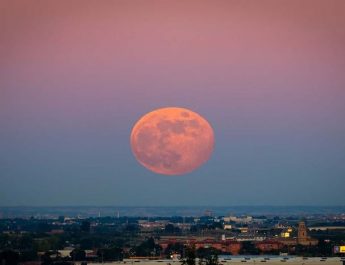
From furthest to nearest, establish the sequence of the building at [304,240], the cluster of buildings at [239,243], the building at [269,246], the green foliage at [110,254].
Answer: the building at [304,240]
the building at [269,246]
the cluster of buildings at [239,243]
the green foliage at [110,254]

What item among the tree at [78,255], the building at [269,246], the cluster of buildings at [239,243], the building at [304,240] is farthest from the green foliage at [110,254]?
the building at [304,240]

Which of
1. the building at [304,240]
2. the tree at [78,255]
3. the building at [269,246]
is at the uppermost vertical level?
the building at [304,240]

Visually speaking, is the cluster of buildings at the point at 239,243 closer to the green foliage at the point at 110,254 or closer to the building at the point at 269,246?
the building at the point at 269,246

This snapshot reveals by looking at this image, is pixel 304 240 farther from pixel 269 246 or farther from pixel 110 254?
pixel 110 254

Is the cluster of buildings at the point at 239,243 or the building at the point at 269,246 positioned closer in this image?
the cluster of buildings at the point at 239,243

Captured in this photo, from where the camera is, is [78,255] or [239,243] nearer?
[78,255]

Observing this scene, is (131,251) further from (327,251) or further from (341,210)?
(341,210)

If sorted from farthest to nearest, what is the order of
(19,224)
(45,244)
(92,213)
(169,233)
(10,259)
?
(92,213) < (19,224) < (169,233) < (45,244) < (10,259)

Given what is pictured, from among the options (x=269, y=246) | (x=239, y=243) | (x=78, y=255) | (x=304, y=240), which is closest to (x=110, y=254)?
(x=78, y=255)

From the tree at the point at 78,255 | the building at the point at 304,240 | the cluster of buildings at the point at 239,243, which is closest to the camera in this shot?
the tree at the point at 78,255

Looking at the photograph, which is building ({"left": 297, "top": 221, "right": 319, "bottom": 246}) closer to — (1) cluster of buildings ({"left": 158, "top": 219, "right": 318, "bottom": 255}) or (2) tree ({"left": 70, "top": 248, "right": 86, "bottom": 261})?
(1) cluster of buildings ({"left": 158, "top": 219, "right": 318, "bottom": 255})

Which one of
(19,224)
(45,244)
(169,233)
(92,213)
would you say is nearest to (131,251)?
(45,244)
